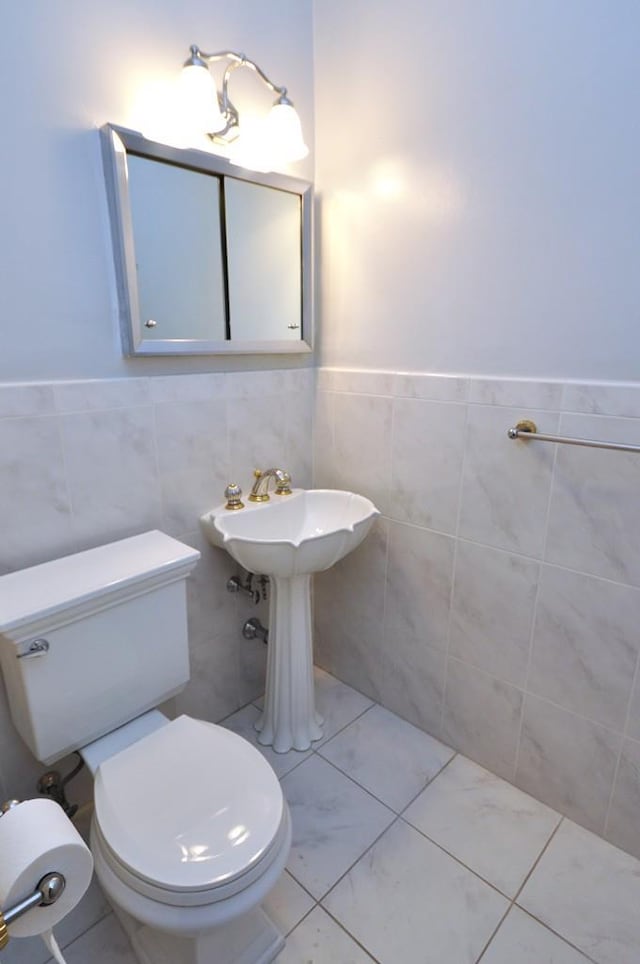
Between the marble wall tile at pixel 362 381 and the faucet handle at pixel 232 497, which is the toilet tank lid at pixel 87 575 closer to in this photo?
the faucet handle at pixel 232 497

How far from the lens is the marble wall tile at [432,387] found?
144cm

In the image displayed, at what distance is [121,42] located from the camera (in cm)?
121

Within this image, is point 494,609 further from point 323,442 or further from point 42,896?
point 42,896

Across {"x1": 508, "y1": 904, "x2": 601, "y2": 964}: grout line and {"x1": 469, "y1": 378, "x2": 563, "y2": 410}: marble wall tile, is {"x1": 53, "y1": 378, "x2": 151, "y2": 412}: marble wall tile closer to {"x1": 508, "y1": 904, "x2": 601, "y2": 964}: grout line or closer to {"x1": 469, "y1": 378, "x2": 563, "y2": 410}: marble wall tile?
{"x1": 469, "y1": 378, "x2": 563, "y2": 410}: marble wall tile

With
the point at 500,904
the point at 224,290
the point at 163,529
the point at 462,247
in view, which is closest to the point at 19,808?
the point at 163,529

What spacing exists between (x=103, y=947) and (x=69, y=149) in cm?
181

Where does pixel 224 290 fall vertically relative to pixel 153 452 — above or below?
above

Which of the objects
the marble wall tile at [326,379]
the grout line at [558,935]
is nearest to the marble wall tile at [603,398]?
the marble wall tile at [326,379]

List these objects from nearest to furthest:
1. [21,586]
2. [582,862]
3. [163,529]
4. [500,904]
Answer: [21,586] < [500,904] < [582,862] < [163,529]

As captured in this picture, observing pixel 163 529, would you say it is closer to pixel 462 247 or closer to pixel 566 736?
pixel 462 247

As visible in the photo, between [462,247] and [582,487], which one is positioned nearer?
[582,487]

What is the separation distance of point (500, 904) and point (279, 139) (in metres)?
2.04

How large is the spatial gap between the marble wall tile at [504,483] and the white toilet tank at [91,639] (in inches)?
31.6

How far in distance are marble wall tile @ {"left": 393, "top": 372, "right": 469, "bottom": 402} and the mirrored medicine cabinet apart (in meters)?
0.37
